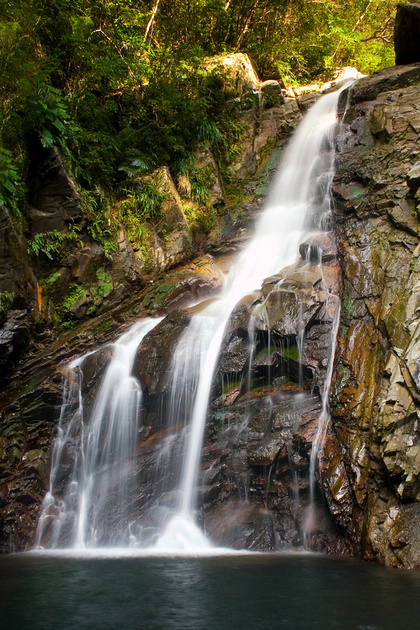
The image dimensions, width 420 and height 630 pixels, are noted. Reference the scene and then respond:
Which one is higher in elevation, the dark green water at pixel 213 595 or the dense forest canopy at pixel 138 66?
the dense forest canopy at pixel 138 66

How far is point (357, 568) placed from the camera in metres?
5.96

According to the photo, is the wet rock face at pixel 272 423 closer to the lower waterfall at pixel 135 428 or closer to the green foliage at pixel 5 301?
the lower waterfall at pixel 135 428

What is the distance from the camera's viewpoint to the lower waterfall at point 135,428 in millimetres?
7994

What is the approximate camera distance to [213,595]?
504 cm

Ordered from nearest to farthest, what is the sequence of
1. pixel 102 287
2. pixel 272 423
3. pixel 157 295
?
1. pixel 272 423
2. pixel 102 287
3. pixel 157 295

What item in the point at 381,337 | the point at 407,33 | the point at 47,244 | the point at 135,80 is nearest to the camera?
the point at 381,337

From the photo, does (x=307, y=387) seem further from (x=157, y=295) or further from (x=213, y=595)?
(x=157, y=295)

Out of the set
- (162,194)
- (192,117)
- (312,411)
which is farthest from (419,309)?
(192,117)

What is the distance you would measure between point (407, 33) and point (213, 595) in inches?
599

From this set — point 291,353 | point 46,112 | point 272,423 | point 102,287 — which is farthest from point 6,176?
point 272,423

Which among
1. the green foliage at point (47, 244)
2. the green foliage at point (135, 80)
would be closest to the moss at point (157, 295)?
the green foliage at point (135, 80)

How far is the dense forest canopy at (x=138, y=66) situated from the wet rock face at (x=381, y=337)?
242 inches

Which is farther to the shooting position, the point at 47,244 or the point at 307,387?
the point at 47,244

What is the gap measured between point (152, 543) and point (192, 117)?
12.6 m
